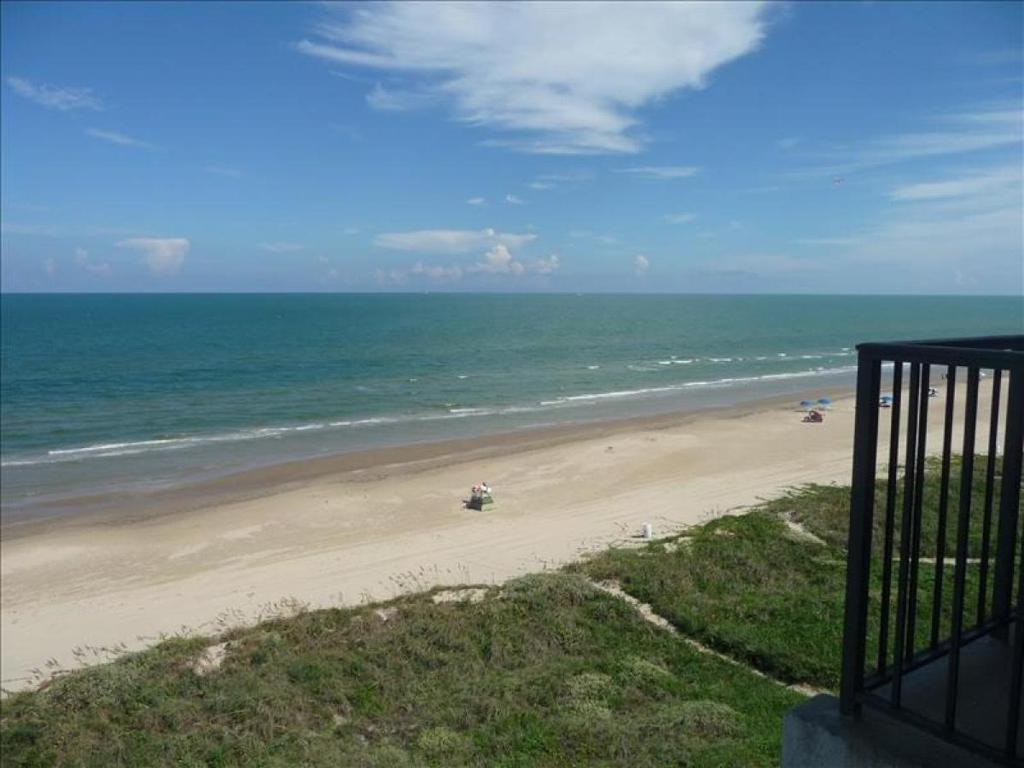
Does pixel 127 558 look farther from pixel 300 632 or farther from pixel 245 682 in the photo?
pixel 245 682

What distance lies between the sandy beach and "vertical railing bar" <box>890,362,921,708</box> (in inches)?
382

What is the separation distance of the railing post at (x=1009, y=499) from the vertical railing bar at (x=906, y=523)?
318 mm

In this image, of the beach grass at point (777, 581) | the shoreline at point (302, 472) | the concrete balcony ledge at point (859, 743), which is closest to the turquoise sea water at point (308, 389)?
the shoreline at point (302, 472)

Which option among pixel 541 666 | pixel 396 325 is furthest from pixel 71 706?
pixel 396 325

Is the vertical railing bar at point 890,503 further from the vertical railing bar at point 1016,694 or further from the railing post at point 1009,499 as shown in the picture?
the vertical railing bar at point 1016,694

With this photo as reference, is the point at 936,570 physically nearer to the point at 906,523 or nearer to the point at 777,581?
the point at 906,523

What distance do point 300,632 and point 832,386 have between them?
42.1 metres

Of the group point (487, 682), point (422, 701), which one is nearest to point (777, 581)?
point (487, 682)

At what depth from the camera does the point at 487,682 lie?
25.6 ft

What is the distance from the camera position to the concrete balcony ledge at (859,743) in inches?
114

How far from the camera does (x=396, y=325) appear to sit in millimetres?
112188

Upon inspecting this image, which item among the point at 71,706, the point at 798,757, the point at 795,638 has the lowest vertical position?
the point at 71,706

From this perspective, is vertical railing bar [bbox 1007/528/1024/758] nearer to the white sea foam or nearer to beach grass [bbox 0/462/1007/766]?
beach grass [bbox 0/462/1007/766]

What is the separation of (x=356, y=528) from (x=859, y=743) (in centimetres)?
1541
